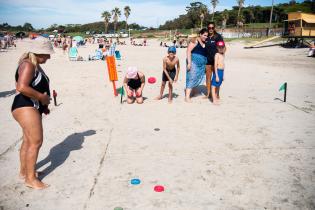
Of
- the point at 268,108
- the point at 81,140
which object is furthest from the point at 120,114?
the point at 268,108

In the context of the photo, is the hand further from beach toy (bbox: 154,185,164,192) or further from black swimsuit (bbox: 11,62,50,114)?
beach toy (bbox: 154,185,164,192)

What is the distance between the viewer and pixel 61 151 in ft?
15.8

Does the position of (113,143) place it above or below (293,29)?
below

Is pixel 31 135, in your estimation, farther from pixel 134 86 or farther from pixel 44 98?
pixel 134 86

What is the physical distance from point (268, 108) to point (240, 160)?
352cm

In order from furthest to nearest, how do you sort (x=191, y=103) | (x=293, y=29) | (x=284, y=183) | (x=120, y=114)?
(x=293, y=29)
(x=191, y=103)
(x=120, y=114)
(x=284, y=183)

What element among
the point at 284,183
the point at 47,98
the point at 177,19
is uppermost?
the point at 177,19

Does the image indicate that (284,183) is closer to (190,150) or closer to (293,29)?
(190,150)

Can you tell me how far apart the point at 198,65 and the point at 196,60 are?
159mm

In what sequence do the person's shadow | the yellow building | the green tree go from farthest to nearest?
the green tree, the yellow building, the person's shadow

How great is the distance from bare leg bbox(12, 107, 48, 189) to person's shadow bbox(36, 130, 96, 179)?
13.0 inches

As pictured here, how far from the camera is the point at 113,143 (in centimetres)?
512

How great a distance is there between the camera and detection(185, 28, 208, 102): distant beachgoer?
7.52 metres

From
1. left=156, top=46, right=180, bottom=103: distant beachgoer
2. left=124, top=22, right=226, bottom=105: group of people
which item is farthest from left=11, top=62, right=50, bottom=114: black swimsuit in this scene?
left=156, top=46, right=180, bottom=103: distant beachgoer
